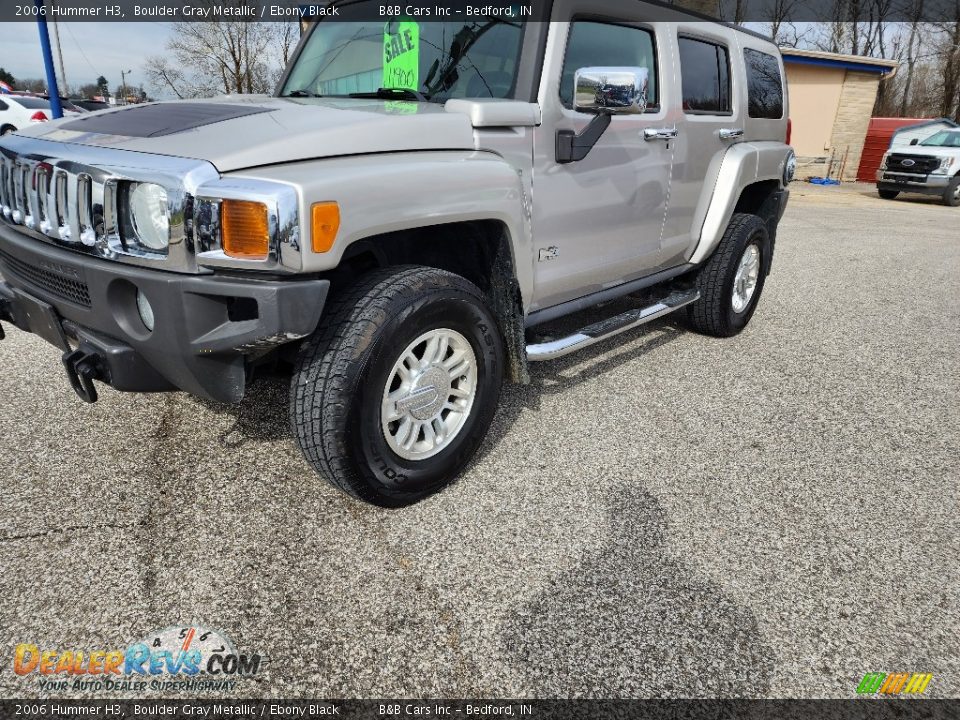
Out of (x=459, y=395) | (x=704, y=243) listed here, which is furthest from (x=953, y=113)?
(x=459, y=395)

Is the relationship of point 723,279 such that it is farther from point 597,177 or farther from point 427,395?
point 427,395

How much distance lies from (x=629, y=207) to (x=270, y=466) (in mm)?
2133

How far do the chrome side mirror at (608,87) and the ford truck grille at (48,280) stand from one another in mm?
1873

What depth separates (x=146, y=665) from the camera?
186cm

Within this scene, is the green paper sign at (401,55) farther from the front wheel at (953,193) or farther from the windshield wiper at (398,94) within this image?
the front wheel at (953,193)

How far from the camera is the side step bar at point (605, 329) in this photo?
300 cm

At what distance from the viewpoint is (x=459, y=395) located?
2723mm

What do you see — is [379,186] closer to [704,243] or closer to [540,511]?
[540,511]

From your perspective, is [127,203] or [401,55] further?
[401,55]

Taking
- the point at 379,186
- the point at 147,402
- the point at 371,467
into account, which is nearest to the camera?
the point at 379,186

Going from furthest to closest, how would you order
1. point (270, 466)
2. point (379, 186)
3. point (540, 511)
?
1. point (270, 466)
2. point (540, 511)
3. point (379, 186)

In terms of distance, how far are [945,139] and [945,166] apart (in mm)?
1338

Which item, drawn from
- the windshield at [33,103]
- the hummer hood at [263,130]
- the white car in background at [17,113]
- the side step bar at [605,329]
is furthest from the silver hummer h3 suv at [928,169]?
the windshield at [33,103]

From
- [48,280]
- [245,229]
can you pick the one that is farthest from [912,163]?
[48,280]
